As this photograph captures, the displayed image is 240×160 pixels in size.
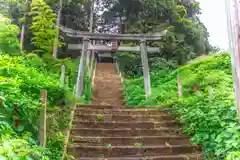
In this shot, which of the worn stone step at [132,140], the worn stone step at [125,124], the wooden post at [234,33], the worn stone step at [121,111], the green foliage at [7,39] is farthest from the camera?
the green foliage at [7,39]

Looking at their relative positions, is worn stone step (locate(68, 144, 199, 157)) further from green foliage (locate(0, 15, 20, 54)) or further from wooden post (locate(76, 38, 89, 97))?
green foliage (locate(0, 15, 20, 54))

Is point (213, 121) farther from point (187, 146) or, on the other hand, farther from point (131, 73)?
point (131, 73)

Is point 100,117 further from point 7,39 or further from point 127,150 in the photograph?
point 7,39

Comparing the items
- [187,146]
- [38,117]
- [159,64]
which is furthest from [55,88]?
[159,64]

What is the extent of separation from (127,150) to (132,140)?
1.27ft

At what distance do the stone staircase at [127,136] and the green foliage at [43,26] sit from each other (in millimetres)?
7710

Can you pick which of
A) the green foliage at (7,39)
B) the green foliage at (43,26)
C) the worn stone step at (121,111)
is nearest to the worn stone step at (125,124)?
the worn stone step at (121,111)

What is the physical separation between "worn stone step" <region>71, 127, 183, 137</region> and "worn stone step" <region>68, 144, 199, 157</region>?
597 millimetres

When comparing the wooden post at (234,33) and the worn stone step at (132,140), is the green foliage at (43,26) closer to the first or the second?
the worn stone step at (132,140)

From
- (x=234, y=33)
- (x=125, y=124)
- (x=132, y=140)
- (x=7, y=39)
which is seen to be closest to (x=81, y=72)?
(x=7, y=39)

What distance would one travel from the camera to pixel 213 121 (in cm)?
415

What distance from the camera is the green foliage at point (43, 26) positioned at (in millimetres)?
12690

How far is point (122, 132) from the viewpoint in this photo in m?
5.11

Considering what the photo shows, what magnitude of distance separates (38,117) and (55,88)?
4.14ft
